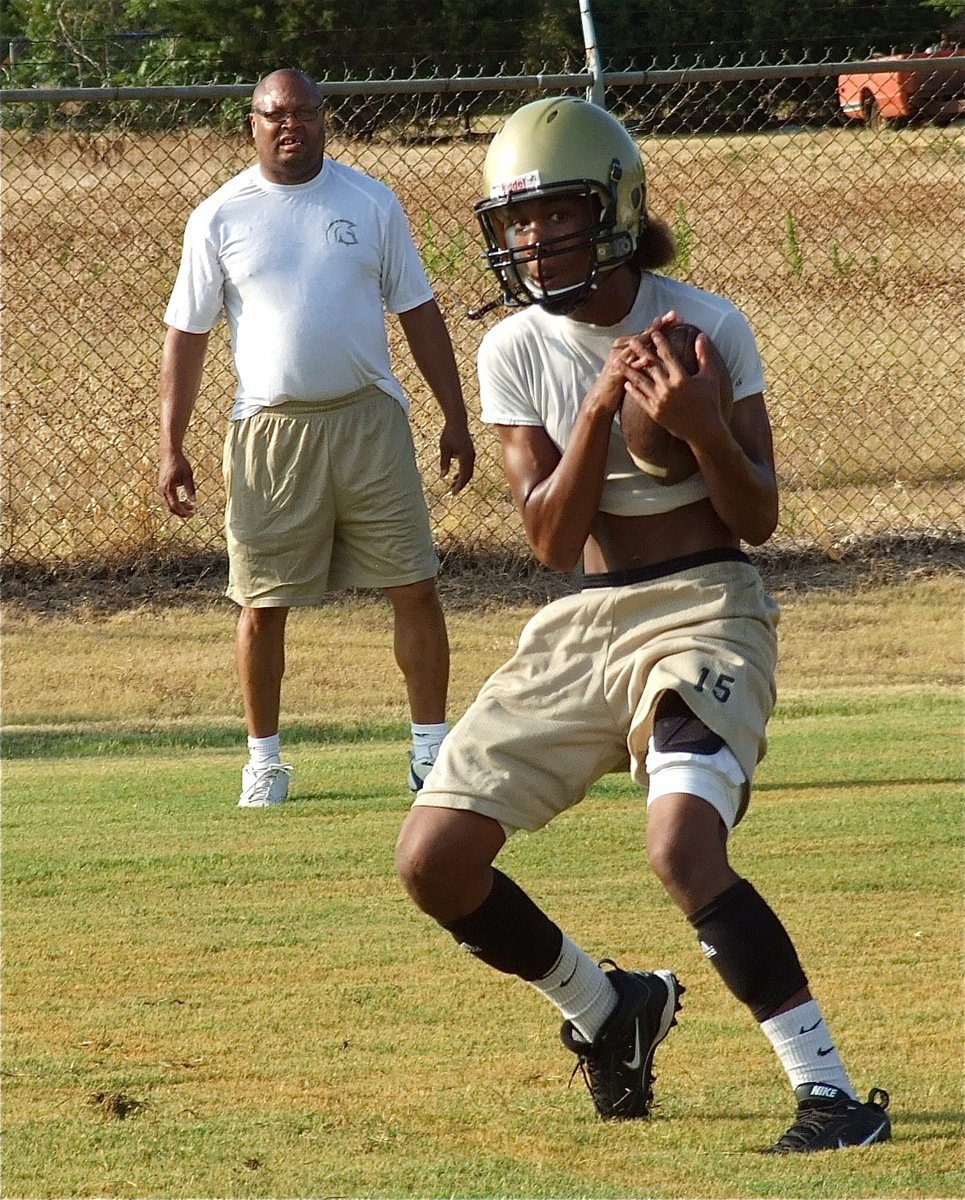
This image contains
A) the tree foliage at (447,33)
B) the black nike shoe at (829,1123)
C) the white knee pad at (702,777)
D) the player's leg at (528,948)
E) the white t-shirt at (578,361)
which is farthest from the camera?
the tree foliage at (447,33)

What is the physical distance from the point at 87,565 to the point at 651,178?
19.8ft

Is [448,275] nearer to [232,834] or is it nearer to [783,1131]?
[232,834]

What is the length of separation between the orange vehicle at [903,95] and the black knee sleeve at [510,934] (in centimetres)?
594

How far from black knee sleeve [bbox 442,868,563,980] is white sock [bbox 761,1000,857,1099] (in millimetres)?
503

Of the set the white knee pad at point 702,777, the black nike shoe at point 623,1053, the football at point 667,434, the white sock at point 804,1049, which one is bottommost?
the black nike shoe at point 623,1053

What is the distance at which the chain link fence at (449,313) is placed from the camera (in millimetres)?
10352

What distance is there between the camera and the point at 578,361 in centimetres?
398

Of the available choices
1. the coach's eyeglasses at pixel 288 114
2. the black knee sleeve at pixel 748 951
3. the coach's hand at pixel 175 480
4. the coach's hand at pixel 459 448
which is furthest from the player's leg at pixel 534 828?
the coach's eyeglasses at pixel 288 114

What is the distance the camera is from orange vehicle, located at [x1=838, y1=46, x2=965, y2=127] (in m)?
11.1

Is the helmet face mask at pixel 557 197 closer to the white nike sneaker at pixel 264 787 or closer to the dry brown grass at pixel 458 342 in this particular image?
the white nike sneaker at pixel 264 787

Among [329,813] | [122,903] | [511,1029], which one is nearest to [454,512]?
[329,813]

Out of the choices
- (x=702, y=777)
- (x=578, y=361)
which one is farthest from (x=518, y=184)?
(x=702, y=777)

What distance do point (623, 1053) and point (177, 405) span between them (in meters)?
3.64

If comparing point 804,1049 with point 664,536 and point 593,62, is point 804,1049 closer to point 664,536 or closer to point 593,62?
point 664,536
